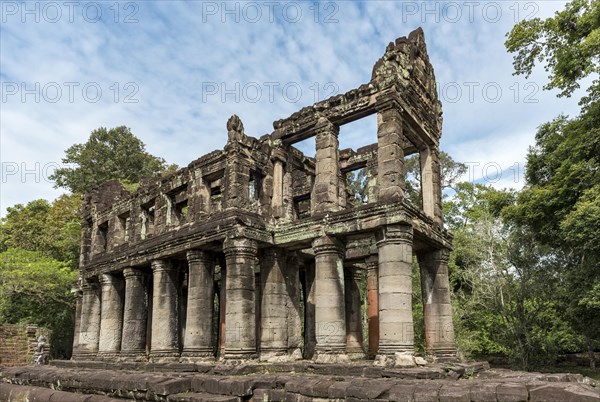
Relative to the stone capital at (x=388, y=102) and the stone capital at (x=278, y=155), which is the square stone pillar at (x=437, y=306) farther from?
the stone capital at (x=278, y=155)

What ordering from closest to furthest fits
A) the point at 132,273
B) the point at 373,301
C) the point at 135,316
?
1. the point at 373,301
2. the point at 135,316
3. the point at 132,273

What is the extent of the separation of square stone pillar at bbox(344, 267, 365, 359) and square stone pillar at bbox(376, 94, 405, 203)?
6133mm

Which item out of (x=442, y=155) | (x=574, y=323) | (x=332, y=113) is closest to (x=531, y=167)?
(x=574, y=323)

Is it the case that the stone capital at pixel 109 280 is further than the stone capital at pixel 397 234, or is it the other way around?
the stone capital at pixel 109 280

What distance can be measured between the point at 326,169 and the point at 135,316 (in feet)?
29.6

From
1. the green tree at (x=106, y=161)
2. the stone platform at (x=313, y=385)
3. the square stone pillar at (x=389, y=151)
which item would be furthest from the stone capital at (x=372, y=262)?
the green tree at (x=106, y=161)

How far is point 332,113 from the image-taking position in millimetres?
12992

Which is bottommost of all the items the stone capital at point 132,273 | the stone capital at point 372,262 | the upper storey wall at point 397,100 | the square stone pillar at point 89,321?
the square stone pillar at point 89,321

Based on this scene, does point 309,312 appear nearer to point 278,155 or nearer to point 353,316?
point 353,316

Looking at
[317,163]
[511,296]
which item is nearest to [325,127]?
[317,163]

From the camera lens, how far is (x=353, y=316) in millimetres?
16531

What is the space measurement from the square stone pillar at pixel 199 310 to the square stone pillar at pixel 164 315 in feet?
4.29

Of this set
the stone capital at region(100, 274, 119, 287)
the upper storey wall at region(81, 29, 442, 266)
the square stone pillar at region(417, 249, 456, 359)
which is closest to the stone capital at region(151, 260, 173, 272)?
the upper storey wall at region(81, 29, 442, 266)

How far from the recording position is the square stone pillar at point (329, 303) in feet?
37.3
